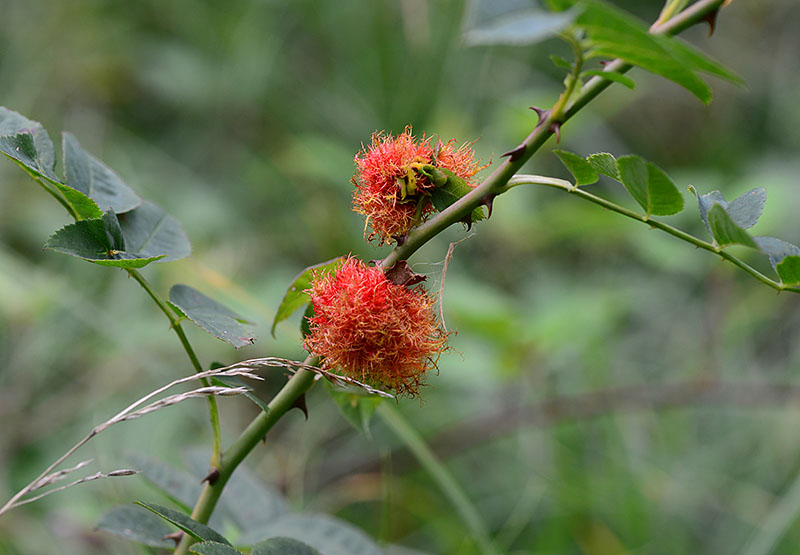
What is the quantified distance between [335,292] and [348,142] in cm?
217

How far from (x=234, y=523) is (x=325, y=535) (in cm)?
18

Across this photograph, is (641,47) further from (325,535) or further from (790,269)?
(325,535)

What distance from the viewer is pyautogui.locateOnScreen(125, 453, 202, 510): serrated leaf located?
3.03 feet

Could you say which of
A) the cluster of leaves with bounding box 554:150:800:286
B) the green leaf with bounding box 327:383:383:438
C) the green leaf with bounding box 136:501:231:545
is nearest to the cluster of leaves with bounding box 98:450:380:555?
the green leaf with bounding box 136:501:231:545

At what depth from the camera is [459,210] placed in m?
0.64

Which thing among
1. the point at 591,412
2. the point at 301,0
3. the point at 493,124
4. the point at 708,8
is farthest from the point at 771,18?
the point at 708,8

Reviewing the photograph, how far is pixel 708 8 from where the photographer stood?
22.5 inches

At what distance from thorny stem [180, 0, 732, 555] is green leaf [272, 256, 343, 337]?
0.09m

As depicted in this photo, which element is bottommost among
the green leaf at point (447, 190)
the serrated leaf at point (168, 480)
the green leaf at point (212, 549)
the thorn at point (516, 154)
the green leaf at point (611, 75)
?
the green leaf at point (212, 549)

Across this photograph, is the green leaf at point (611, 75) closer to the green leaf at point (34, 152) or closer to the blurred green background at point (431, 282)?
the green leaf at point (34, 152)

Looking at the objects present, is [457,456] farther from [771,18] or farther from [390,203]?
[771,18]

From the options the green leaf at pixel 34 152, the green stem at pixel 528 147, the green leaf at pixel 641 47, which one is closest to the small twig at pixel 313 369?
the green stem at pixel 528 147

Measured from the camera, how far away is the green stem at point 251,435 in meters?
0.67

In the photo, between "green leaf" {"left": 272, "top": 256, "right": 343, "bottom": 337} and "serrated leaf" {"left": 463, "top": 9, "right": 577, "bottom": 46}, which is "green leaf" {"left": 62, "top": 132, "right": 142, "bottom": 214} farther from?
"serrated leaf" {"left": 463, "top": 9, "right": 577, "bottom": 46}
